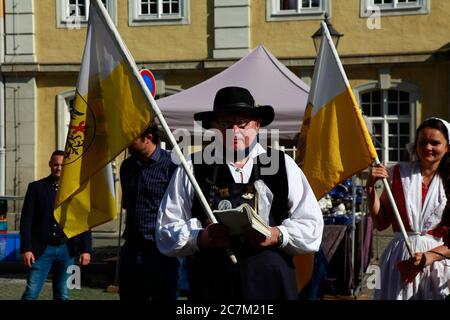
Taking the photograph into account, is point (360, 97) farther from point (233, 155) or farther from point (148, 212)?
point (233, 155)

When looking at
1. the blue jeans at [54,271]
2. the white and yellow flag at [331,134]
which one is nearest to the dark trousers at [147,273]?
the white and yellow flag at [331,134]

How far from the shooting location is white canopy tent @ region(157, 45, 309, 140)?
11.7 m

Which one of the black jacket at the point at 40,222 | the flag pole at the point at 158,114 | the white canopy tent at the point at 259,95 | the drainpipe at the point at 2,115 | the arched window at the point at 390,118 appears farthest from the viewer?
the drainpipe at the point at 2,115

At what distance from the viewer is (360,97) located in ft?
68.8

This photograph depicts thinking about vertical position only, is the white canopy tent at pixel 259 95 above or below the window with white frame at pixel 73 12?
below

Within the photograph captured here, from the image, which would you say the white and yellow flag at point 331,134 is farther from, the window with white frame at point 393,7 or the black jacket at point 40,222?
the window with white frame at point 393,7

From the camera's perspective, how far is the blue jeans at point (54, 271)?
823 cm

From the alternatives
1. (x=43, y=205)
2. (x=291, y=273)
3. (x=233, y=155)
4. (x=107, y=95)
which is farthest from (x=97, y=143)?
(x=43, y=205)

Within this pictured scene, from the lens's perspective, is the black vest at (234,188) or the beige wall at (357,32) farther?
the beige wall at (357,32)

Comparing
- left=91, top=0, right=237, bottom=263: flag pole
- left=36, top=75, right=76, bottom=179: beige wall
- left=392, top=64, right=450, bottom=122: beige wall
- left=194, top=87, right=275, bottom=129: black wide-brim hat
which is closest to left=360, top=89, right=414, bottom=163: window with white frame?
left=392, top=64, right=450, bottom=122: beige wall

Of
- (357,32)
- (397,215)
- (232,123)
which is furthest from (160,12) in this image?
(232,123)

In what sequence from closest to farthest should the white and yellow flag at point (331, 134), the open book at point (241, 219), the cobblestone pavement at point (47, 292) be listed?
1. the open book at point (241, 219)
2. the white and yellow flag at point (331, 134)
3. the cobblestone pavement at point (47, 292)

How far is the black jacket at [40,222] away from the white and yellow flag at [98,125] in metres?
2.53

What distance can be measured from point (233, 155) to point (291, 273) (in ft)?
2.14
